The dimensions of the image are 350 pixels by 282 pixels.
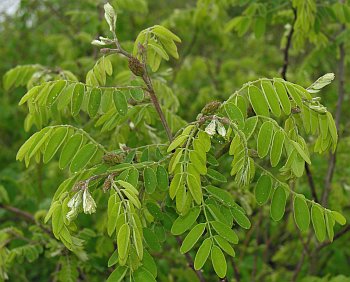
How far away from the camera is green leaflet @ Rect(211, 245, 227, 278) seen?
173 cm

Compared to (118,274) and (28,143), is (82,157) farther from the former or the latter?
(118,274)

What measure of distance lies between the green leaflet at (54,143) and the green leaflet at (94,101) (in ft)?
0.37

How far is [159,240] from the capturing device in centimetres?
200

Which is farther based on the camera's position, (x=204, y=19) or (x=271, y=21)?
(x=204, y=19)

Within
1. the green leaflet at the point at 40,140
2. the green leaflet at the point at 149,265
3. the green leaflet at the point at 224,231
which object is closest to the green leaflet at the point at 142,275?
the green leaflet at the point at 149,265

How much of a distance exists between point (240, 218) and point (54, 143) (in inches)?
26.3

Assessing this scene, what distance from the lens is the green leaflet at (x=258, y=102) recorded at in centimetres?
191

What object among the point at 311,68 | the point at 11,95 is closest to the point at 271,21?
the point at 311,68

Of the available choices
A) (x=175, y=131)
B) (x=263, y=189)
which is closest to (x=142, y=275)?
(x=263, y=189)

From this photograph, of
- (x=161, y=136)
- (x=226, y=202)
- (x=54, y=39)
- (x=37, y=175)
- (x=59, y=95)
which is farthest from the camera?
(x=54, y=39)

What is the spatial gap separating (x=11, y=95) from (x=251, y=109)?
3.91 meters

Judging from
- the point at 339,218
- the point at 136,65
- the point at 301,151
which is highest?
the point at 136,65

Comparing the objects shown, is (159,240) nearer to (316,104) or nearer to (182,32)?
(316,104)

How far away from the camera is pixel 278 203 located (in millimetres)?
1944
